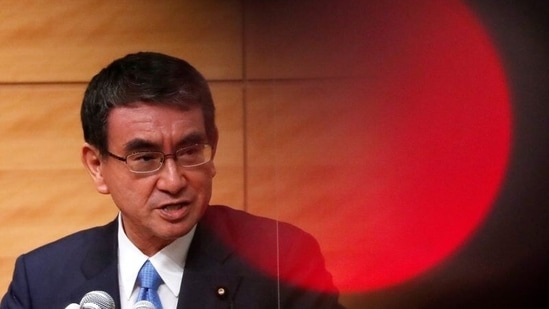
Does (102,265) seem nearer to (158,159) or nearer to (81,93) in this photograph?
(158,159)

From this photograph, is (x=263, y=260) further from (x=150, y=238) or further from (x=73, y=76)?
(x=73, y=76)

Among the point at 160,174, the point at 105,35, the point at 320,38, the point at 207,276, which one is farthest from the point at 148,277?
the point at 320,38

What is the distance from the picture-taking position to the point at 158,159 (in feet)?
4.91

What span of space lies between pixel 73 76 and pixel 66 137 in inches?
6.2

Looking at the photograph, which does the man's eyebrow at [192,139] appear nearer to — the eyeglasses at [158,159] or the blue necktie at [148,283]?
the eyeglasses at [158,159]

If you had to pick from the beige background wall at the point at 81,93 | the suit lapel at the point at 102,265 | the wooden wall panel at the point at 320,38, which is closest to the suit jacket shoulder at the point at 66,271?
the suit lapel at the point at 102,265

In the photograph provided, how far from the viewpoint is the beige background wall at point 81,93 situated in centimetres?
188

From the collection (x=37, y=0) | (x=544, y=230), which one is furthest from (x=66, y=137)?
(x=544, y=230)

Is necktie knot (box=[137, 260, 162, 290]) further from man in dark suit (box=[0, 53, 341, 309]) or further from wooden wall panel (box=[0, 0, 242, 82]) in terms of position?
wooden wall panel (box=[0, 0, 242, 82])

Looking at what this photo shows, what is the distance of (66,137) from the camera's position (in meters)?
1.89

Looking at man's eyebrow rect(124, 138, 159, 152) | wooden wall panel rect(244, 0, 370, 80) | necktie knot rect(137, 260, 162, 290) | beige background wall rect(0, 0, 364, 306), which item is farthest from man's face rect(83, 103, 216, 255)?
wooden wall panel rect(244, 0, 370, 80)

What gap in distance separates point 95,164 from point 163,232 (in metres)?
0.25

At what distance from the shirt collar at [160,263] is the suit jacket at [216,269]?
0.06 ft

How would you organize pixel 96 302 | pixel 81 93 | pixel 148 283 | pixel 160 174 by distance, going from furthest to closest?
pixel 81 93, pixel 148 283, pixel 160 174, pixel 96 302
